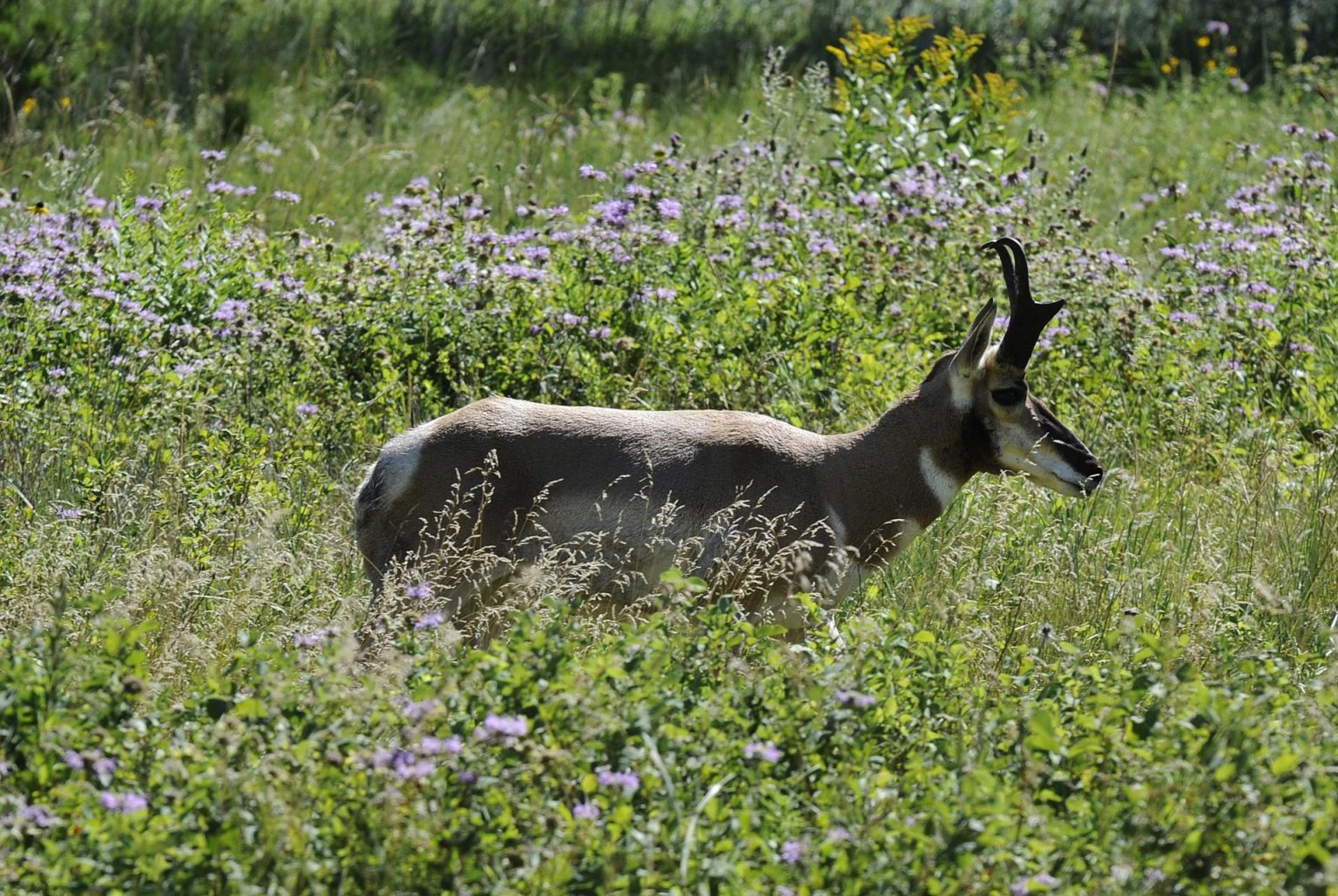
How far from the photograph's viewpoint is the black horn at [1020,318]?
20.7ft

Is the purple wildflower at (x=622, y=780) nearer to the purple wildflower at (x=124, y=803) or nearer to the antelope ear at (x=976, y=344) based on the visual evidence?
the purple wildflower at (x=124, y=803)

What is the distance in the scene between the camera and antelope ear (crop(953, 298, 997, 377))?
6223 millimetres

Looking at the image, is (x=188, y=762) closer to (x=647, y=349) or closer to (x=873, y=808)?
(x=873, y=808)

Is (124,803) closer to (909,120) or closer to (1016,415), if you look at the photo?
(1016,415)

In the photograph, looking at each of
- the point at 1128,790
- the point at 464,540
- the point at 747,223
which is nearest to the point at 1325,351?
the point at 747,223

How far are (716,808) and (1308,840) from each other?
130 centimetres

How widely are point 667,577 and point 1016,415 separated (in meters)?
2.26

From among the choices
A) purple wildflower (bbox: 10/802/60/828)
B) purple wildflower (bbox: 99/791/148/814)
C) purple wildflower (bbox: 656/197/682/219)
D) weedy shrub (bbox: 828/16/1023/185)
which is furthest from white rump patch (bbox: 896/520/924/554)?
weedy shrub (bbox: 828/16/1023/185)

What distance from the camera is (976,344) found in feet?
20.8

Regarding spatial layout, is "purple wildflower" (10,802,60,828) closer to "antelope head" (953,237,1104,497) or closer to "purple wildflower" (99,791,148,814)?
"purple wildflower" (99,791,148,814)

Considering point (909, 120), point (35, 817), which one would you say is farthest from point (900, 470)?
point (909, 120)

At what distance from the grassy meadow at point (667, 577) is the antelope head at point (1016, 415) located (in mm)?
466

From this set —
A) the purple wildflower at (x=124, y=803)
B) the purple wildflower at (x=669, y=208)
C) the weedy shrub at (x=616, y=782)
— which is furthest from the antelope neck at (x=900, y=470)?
the purple wildflower at (x=124, y=803)

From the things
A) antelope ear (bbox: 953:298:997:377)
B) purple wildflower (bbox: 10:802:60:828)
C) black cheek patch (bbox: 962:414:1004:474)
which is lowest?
purple wildflower (bbox: 10:802:60:828)
